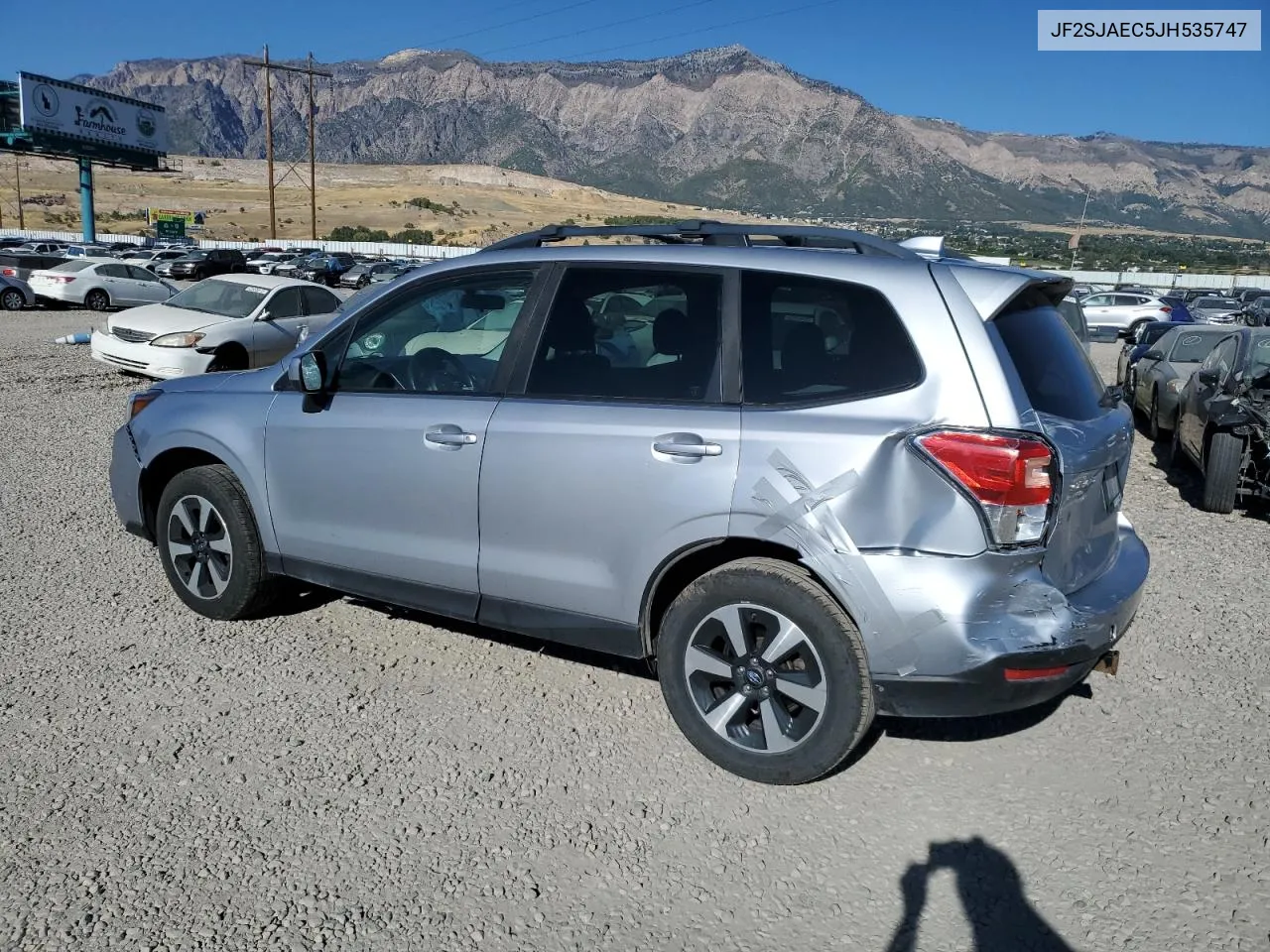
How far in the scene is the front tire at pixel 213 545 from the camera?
4.71 meters

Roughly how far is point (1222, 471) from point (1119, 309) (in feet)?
88.3

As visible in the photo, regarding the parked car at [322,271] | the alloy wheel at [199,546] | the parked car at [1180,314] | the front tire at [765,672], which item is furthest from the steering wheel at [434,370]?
the parked car at [322,271]

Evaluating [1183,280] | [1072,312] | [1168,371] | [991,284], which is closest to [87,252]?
[1168,371]

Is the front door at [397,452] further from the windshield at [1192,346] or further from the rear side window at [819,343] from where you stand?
the windshield at [1192,346]

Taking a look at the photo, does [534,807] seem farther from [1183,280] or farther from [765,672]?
[1183,280]

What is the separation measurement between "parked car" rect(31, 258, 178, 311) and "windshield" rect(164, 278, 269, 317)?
43.7 ft

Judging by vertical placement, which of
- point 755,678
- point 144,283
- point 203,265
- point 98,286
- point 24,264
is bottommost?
point 755,678

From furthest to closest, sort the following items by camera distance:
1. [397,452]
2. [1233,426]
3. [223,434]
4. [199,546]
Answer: [1233,426] < [199,546] < [223,434] < [397,452]

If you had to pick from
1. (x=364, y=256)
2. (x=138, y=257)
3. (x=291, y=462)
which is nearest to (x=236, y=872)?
(x=291, y=462)

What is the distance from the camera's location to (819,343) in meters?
3.49

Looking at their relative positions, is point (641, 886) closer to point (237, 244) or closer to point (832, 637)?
point (832, 637)

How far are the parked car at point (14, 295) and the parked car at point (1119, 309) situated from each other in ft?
98.0

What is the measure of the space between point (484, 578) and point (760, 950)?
1.80m

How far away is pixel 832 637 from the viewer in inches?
130
